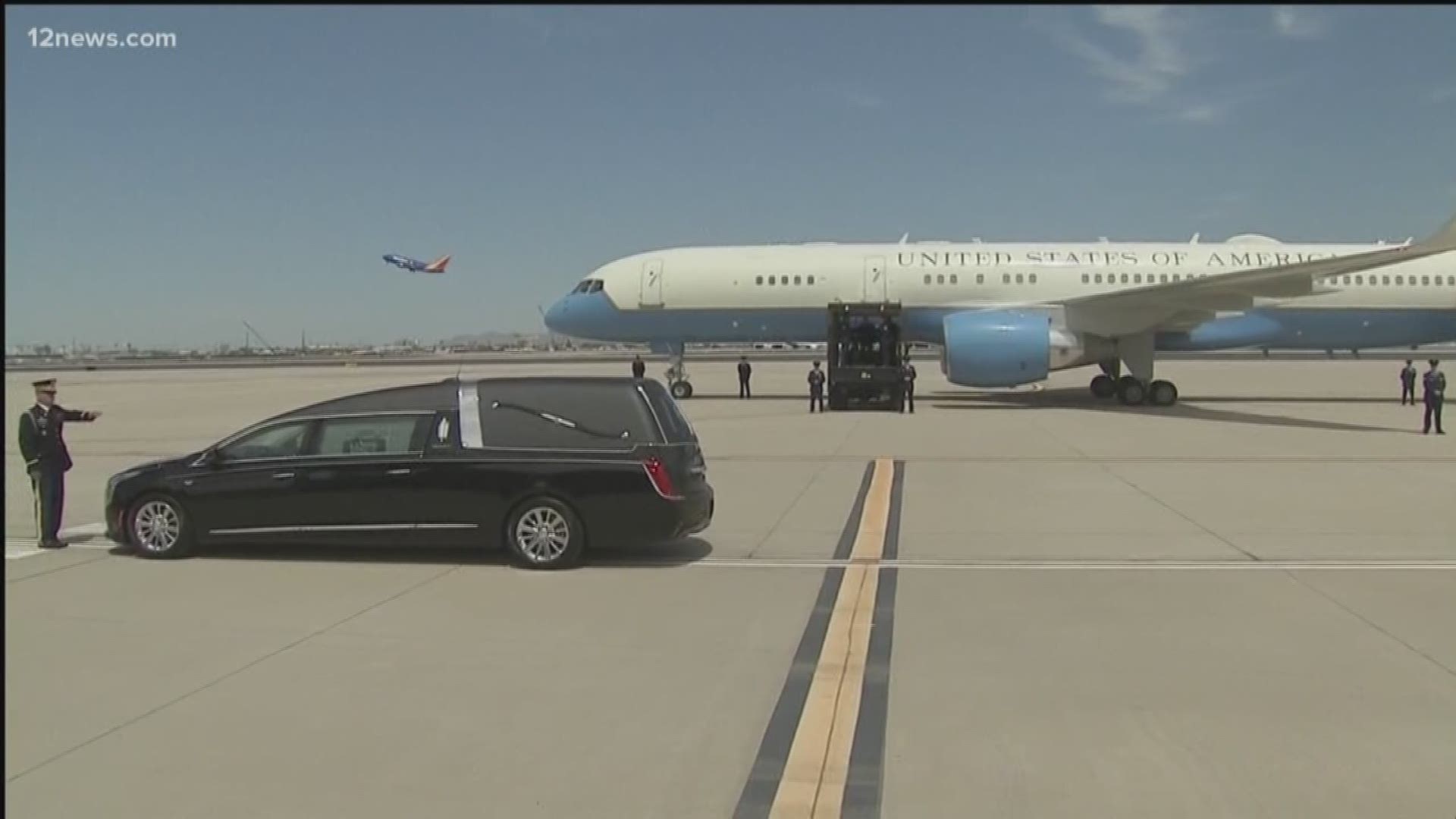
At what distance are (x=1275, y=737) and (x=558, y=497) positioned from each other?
5.26 meters

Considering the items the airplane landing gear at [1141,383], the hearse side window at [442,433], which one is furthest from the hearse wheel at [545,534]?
the airplane landing gear at [1141,383]

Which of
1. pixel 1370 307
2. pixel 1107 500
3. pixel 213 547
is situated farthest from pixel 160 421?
pixel 1370 307

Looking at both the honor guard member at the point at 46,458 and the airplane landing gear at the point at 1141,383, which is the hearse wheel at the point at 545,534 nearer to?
the honor guard member at the point at 46,458

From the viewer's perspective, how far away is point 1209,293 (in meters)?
23.5

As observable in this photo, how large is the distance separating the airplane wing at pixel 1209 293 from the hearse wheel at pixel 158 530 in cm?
2015

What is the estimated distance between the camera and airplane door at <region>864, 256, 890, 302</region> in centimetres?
2756

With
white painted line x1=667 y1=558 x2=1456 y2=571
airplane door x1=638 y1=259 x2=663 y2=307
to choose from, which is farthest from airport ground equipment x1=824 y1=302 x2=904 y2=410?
white painted line x1=667 y1=558 x2=1456 y2=571

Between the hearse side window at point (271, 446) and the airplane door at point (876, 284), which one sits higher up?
the airplane door at point (876, 284)

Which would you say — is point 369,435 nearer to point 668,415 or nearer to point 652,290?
point 668,415

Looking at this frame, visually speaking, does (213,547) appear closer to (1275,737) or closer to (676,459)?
(676,459)

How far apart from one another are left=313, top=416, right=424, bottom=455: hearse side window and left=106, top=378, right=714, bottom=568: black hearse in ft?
0.03

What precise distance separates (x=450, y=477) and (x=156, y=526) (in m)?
2.54

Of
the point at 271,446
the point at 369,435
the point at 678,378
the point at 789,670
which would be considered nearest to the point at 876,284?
the point at 678,378

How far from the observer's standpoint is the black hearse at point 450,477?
8.30m
